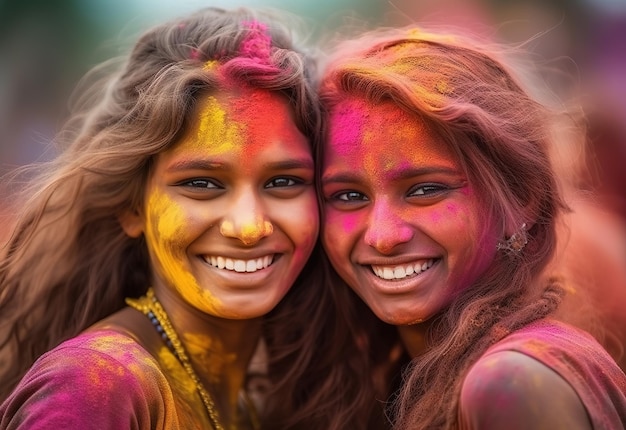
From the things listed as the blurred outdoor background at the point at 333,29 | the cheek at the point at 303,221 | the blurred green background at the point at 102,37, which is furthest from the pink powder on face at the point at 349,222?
the blurred green background at the point at 102,37

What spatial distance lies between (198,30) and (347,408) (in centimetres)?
147

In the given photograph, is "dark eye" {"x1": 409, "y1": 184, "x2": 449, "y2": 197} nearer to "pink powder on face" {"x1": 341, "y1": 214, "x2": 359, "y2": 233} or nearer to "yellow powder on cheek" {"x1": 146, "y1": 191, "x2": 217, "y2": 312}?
"pink powder on face" {"x1": 341, "y1": 214, "x2": 359, "y2": 233}

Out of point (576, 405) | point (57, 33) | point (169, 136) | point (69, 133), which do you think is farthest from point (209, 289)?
point (57, 33)

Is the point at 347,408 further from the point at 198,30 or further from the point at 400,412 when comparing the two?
the point at 198,30

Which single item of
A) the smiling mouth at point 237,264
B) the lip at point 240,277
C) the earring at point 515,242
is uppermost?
the earring at point 515,242

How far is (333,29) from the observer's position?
16.1ft

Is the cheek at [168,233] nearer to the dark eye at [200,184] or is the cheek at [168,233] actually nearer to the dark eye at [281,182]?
the dark eye at [200,184]

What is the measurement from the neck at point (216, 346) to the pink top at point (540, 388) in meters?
1.12

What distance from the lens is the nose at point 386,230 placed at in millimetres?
2703

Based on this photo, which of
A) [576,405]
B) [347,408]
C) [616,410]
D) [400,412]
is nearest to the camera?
[576,405]

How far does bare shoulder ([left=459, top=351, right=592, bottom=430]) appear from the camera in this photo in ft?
6.70

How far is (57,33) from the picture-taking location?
27.9 feet

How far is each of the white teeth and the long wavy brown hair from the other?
0.15 metres

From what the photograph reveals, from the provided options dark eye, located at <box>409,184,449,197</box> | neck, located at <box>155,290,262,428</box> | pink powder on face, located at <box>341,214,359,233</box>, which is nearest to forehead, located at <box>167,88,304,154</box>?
pink powder on face, located at <box>341,214,359,233</box>
